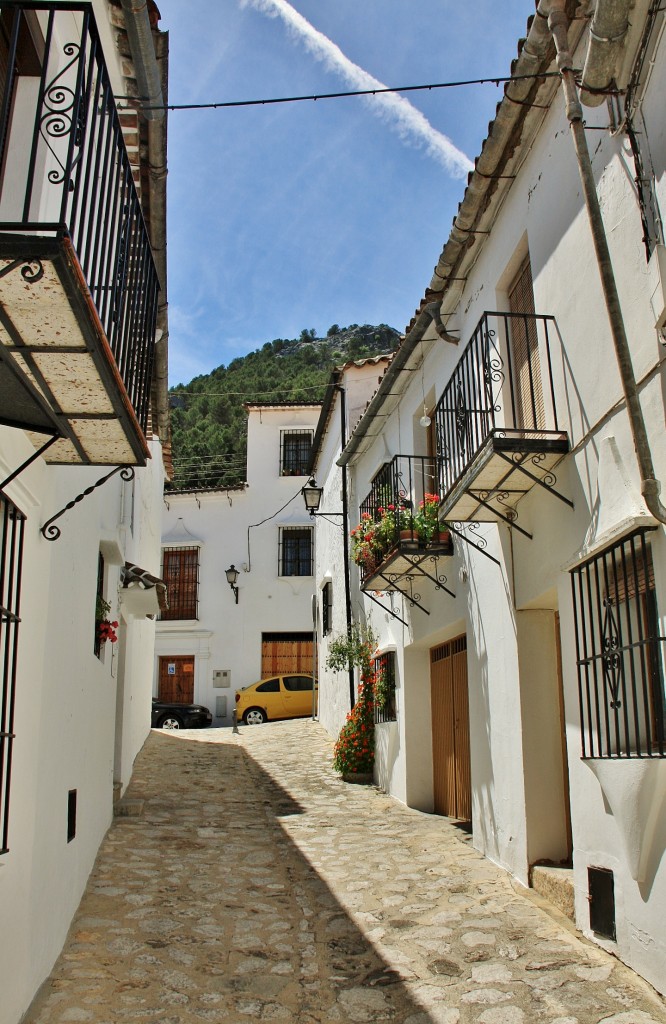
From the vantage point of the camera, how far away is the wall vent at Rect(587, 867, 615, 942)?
500 cm

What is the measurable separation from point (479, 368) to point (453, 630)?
2904 mm

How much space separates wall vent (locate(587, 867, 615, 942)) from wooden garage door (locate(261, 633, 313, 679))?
1956 cm

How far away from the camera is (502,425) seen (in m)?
7.20

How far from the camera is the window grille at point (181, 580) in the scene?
24828mm

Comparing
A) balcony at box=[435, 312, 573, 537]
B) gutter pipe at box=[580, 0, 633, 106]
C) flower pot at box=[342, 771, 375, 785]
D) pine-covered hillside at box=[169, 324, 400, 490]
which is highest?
pine-covered hillside at box=[169, 324, 400, 490]

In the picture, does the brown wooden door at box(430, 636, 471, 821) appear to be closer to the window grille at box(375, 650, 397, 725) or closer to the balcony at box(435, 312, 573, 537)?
the window grille at box(375, 650, 397, 725)

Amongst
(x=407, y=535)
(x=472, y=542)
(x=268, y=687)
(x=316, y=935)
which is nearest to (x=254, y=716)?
(x=268, y=687)

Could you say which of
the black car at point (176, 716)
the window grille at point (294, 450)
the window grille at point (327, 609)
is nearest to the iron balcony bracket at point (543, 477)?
the window grille at point (327, 609)

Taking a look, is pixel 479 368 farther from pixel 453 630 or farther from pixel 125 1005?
pixel 125 1005

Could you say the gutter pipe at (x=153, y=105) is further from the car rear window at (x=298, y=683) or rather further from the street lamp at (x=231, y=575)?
the street lamp at (x=231, y=575)

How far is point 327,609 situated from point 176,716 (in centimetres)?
582

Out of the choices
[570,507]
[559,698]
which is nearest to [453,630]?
[559,698]

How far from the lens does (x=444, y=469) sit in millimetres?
8820

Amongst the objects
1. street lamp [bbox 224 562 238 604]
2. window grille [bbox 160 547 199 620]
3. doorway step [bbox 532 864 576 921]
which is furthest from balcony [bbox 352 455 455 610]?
window grille [bbox 160 547 199 620]
